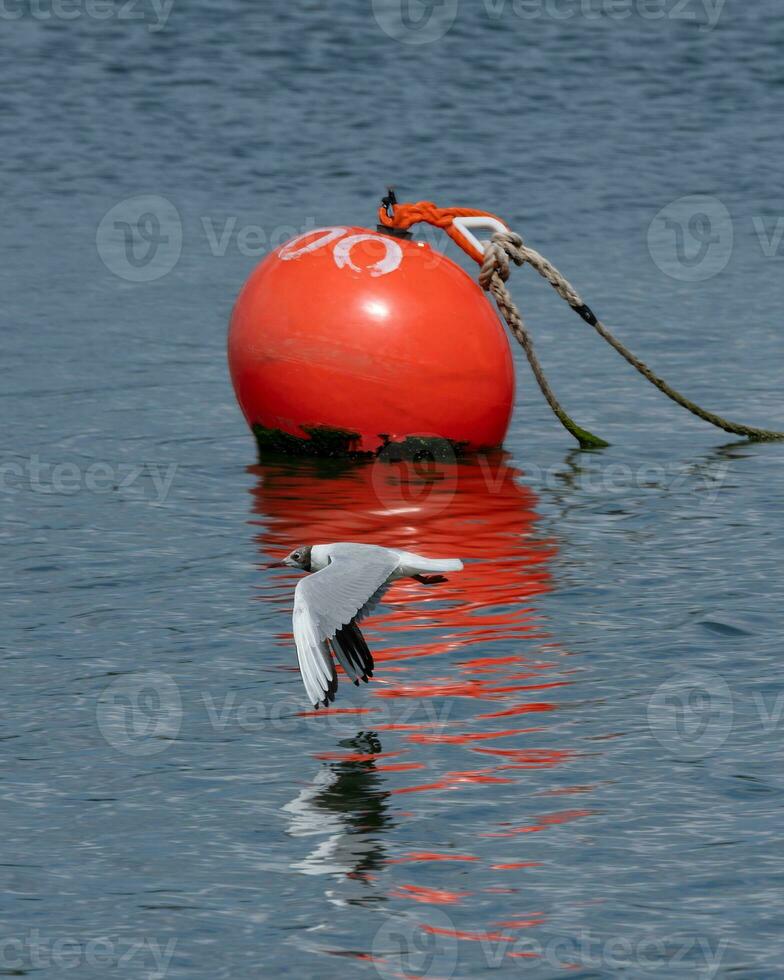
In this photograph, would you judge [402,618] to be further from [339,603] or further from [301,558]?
[339,603]

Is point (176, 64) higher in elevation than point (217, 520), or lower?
higher

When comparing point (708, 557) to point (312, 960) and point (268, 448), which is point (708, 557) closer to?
point (268, 448)

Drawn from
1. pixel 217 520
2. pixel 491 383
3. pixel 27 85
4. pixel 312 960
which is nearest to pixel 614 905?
pixel 312 960

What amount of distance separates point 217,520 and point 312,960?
19.4 feet

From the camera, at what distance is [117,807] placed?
767 centimetres

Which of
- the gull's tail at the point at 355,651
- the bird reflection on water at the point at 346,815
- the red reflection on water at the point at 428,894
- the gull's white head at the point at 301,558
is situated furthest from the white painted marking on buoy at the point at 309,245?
the red reflection on water at the point at 428,894

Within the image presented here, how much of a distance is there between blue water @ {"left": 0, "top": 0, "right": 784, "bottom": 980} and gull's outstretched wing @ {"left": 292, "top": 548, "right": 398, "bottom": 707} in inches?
17.2

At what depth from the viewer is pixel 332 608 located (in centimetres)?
809

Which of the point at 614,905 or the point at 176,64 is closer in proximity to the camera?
the point at 614,905

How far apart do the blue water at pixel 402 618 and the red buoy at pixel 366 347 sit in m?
0.34

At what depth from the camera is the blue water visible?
6.80 metres

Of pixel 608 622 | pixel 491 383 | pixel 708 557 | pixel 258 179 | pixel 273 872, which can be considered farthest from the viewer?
pixel 258 179

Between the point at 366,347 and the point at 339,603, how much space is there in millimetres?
4636

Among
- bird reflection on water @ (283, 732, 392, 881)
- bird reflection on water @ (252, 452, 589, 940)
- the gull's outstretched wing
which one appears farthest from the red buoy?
bird reflection on water @ (283, 732, 392, 881)
